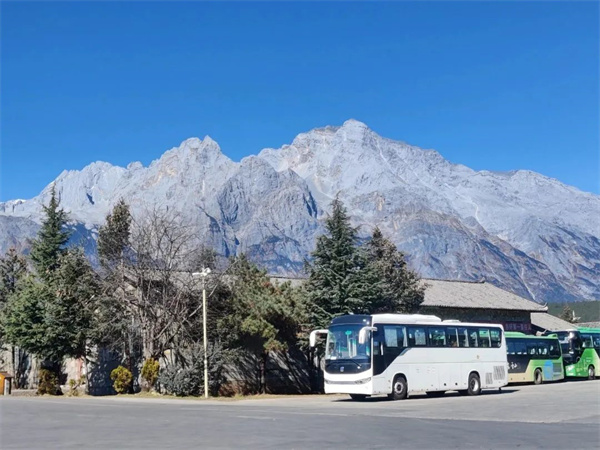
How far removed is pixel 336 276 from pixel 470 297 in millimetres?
20500

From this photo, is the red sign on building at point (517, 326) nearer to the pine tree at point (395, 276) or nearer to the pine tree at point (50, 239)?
the pine tree at point (395, 276)

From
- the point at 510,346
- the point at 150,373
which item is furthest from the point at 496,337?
the point at 150,373

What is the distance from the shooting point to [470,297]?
54.4 metres

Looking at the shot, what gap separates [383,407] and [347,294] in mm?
12553

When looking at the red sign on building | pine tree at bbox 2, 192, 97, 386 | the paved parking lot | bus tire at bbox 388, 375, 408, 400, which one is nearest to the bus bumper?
bus tire at bbox 388, 375, 408, 400

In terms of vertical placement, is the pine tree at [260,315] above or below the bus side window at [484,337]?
above

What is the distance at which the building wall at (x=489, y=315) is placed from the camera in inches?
1950

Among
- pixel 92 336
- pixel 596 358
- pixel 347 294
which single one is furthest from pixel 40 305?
pixel 596 358

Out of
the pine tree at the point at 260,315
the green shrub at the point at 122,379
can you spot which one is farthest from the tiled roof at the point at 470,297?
the green shrub at the point at 122,379

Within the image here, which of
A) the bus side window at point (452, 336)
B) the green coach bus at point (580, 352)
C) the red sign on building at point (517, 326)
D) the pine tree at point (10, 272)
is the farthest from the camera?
the red sign on building at point (517, 326)

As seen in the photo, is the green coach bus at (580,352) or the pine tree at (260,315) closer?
the pine tree at (260,315)

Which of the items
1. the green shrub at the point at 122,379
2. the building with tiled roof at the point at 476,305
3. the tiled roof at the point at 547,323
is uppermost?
the building with tiled roof at the point at 476,305

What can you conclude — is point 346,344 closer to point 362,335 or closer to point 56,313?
point 362,335

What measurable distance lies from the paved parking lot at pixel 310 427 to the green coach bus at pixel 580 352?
2085cm
